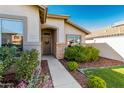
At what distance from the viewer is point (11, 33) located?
845cm

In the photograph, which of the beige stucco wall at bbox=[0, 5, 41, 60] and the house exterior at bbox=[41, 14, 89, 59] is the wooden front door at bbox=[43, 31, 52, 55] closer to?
the house exterior at bbox=[41, 14, 89, 59]

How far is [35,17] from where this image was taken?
29.5 ft

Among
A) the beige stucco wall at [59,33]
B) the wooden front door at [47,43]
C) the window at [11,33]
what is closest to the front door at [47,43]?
the wooden front door at [47,43]

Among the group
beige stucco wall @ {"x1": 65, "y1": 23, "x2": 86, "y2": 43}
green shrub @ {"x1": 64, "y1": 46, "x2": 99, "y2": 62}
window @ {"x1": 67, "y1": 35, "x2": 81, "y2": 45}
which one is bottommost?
green shrub @ {"x1": 64, "y1": 46, "x2": 99, "y2": 62}

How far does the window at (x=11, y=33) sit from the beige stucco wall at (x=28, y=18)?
28 cm

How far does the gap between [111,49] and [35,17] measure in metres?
10.6

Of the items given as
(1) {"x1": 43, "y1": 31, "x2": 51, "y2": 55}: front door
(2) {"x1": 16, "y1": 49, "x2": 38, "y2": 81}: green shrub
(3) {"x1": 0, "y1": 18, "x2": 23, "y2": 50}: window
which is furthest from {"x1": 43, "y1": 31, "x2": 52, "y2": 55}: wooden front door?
(2) {"x1": 16, "y1": 49, "x2": 38, "y2": 81}: green shrub

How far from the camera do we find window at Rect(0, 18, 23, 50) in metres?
8.20

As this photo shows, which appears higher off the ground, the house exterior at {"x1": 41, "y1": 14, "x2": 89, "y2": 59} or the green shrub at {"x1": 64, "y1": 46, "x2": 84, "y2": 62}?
the house exterior at {"x1": 41, "y1": 14, "x2": 89, "y2": 59}

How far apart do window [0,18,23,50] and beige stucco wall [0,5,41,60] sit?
0.92ft

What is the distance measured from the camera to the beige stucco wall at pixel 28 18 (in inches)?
329

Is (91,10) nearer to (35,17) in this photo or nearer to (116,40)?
(116,40)
